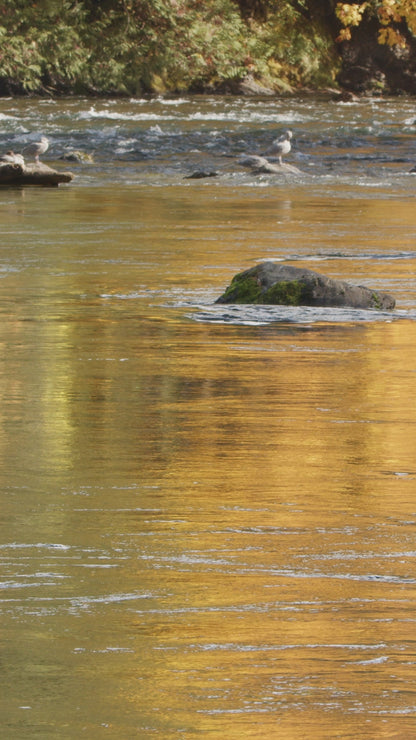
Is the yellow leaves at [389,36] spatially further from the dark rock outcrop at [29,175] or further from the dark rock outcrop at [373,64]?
the dark rock outcrop at [373,64]

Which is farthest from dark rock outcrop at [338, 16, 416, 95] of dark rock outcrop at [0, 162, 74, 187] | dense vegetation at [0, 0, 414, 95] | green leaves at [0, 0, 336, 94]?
dark rock outcrop at [0, 162, 74, 187]

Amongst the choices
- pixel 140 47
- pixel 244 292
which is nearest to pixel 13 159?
pixel 244 292

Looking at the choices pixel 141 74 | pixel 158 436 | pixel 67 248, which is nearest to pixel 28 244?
pixel 67 248

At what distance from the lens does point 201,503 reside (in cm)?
308

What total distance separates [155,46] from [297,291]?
30.7 meters

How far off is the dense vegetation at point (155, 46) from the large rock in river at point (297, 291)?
2678 cm

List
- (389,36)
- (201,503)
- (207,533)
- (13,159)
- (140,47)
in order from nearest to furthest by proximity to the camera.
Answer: (207,533), (201,503), (13,159), (389,36), (140,47)

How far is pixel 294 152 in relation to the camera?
18641 millimetres

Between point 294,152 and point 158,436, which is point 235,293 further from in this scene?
point 294,152

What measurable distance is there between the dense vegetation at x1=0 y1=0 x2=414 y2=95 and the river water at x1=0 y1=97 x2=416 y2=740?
2653cm

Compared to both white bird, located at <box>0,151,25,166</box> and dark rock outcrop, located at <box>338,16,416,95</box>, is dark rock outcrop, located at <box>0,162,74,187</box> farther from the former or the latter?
dark rock outcrop, located at <box>338,16,416,95</box>

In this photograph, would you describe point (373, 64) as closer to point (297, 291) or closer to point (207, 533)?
point (297, 291)

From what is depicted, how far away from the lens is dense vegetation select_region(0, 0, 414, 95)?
33906 millimetres

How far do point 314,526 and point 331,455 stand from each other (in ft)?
2.12
